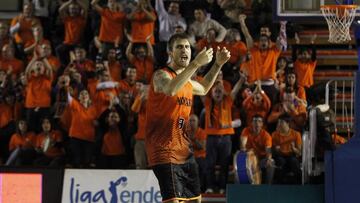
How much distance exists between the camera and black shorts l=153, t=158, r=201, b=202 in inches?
309

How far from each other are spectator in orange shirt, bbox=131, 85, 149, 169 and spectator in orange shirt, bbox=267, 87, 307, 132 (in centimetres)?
187

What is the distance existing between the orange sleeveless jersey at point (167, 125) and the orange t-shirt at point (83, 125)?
Answer: 19.6 feet

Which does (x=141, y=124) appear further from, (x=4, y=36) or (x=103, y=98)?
(x=4, y=36)

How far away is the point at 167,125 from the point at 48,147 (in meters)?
6.33

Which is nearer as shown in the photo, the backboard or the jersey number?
the jersey number

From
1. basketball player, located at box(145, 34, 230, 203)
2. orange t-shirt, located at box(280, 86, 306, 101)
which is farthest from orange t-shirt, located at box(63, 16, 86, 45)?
basketball player, located at box(145, 34, 230, 203)

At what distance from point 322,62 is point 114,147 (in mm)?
4222

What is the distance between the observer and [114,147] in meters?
13.7

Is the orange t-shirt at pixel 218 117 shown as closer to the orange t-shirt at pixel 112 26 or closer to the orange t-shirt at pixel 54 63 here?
the orange t-shirt at pixel 112 26

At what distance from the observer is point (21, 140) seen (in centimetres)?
1406

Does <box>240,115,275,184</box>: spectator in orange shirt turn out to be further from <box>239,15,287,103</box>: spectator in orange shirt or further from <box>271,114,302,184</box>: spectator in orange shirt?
<box>239,15,287,103</box>: spectator in orange shirt

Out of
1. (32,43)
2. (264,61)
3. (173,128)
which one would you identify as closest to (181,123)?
(173,128)

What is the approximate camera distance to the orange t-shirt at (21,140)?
13992 mm

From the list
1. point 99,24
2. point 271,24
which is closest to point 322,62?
point 271,24
